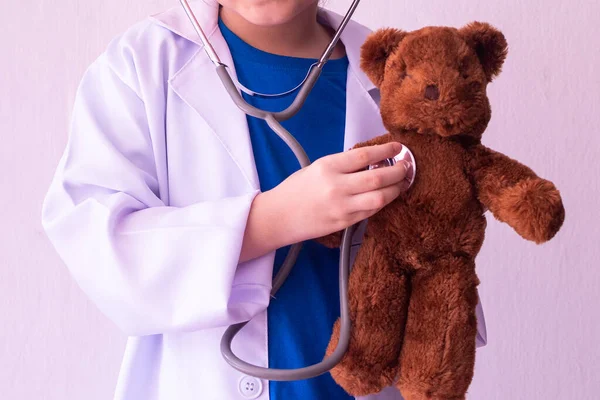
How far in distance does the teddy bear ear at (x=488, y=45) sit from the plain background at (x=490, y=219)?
0.46 m

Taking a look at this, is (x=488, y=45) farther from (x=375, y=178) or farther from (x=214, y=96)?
(x=214, y=96)

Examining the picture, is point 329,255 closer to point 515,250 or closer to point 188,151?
point 188,151

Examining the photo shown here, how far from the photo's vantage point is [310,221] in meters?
0.68

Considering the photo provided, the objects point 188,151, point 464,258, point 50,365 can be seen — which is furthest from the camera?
point 50,365

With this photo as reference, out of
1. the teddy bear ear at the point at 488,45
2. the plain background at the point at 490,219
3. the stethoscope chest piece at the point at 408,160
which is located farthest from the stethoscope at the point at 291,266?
the plain background at the point at 490,219

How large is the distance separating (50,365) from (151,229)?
51 cm

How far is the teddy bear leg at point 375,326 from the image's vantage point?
646mm

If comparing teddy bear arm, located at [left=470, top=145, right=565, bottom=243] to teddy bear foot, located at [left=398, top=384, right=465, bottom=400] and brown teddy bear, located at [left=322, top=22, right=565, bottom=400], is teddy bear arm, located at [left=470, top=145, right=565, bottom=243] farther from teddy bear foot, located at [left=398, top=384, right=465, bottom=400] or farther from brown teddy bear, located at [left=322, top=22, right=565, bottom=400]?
teddy bear foot, located at [left=398, top=384, right=465, bottom=400]

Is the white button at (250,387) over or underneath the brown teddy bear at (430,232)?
underneath

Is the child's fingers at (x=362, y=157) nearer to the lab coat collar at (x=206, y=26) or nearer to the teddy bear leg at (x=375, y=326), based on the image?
the teddy bear leg at (x=375, y=326)

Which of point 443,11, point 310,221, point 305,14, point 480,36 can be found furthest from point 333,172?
point 443,11

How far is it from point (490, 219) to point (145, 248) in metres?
0.61

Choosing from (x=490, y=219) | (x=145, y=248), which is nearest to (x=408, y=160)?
(x=145, y=248)

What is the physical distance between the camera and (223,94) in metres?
0.79
